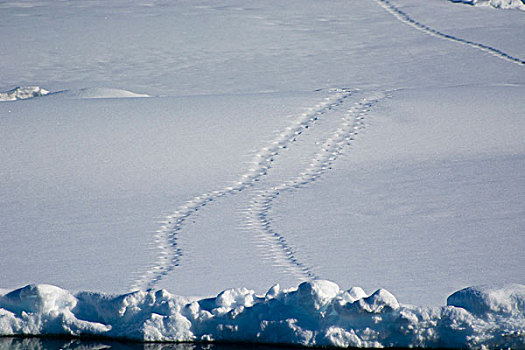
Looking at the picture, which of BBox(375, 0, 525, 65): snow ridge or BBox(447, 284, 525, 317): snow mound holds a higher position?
BBox(447, 284, 525, 317): snow mound

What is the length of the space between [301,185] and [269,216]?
0.53 metres

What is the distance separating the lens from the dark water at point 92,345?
98.2 inches

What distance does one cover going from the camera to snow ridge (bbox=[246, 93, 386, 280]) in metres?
3.00

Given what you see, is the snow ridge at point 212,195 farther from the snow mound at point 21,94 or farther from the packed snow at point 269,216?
the snow mound at point 21,94

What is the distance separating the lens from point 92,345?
2.56 metres

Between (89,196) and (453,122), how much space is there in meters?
2.45

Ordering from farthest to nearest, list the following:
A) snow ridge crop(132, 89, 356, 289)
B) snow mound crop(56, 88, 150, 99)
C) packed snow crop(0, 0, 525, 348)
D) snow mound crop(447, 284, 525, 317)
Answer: snow mound crop(56, 88, 150, 99) < snow ridge crop(132, 89, 356, 289) < packed snow crop(0, 0, 525, 348) < snow mound crop(447, 284, 525, 317)

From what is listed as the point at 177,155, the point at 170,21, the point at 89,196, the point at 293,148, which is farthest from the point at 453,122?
the point at 170,21

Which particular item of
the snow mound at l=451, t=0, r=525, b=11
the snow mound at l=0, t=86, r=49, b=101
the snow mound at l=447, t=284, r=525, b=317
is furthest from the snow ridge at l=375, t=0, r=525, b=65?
the snow mound at l=447, t=284, r=525, b=317

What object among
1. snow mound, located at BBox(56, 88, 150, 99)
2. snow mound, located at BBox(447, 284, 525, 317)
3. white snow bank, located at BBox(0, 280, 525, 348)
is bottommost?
snow mound, located at BBox(56, 88, 150, 99)

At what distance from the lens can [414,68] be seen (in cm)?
956

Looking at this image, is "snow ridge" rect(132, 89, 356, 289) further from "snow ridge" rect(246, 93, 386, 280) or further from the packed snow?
"snow ridge" rect(246, 93, 386, 280)

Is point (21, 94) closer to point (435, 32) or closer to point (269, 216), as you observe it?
point (269, 216)

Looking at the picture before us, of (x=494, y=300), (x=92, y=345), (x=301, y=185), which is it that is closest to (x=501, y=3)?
(x=301, y=185)
